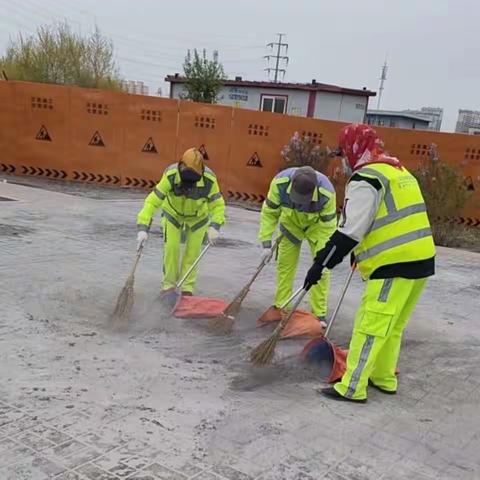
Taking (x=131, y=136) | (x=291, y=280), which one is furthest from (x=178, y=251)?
(x=131, y=136)

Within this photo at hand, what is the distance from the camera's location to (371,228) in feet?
10.9

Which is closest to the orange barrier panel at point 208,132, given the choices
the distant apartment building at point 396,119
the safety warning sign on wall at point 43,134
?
the safety warning sign on wall at point 43,134

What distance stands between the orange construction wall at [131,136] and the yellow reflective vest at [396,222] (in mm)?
8898

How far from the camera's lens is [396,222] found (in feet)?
10.8

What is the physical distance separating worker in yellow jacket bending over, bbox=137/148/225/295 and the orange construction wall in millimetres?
7435

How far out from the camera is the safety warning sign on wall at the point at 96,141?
12.9 meters

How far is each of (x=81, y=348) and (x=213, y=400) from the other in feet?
3.63

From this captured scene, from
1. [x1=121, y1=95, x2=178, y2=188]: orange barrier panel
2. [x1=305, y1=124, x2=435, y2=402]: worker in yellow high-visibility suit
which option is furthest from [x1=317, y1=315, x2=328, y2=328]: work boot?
[x1=121, y1=95, x2=178, y2=188]: orange barrier panel

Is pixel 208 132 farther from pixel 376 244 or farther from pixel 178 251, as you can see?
pixel 376 244

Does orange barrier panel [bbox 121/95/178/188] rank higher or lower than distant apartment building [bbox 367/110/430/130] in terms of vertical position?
lower

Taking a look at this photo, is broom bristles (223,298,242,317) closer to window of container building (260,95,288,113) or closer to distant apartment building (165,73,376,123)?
distant apartment building (165,73,376,123)

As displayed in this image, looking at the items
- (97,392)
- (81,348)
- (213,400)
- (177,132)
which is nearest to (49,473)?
(97,392)

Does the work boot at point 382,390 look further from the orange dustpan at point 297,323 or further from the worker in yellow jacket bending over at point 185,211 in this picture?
the worker in yellow jacket bending over at point 185,211

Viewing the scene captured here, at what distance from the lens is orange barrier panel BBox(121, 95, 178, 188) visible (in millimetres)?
12680
